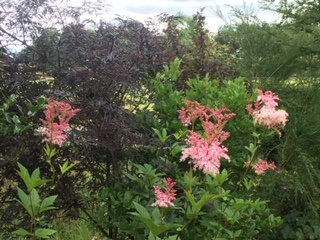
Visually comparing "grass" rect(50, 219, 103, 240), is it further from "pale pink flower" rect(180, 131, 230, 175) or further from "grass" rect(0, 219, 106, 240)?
"pale pink flower" rect(180, 131, 230, 175)

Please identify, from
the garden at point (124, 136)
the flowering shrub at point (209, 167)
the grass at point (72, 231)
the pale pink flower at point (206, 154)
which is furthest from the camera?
the grass at point (72, 231)

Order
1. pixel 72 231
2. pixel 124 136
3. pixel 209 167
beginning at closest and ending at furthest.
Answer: pixel 209 167 < pixel 124 136 < pixel 72 231

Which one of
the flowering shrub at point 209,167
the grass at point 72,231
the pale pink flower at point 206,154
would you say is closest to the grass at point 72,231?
the grass at point 72,231

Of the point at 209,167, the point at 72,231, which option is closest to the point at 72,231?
the point at 72,231

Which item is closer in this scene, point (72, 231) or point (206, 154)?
point (206, 154)

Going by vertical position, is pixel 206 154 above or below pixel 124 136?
above

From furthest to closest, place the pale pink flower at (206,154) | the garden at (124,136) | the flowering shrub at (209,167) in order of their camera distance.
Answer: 1. the garden at (124,136)
2. the flowering shrub at (209,167)
3. the pale pink flower at (206,154)

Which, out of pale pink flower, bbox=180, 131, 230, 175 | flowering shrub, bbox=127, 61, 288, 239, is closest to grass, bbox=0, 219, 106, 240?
flowering shrub, bbox=127, 61, 288, 239

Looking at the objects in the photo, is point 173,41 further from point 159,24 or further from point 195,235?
point 195,235

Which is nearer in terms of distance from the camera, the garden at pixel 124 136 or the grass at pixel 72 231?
the garden at pixel 124 136

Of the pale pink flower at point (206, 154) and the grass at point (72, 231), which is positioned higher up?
the pale pink flower at point (206, 154)

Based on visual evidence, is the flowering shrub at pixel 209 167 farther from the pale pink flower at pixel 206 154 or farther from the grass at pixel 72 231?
the grass at pixel 72 231

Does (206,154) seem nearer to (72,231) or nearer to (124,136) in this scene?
(124,136)

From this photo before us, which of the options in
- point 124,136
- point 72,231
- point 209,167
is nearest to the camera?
point 209,167
